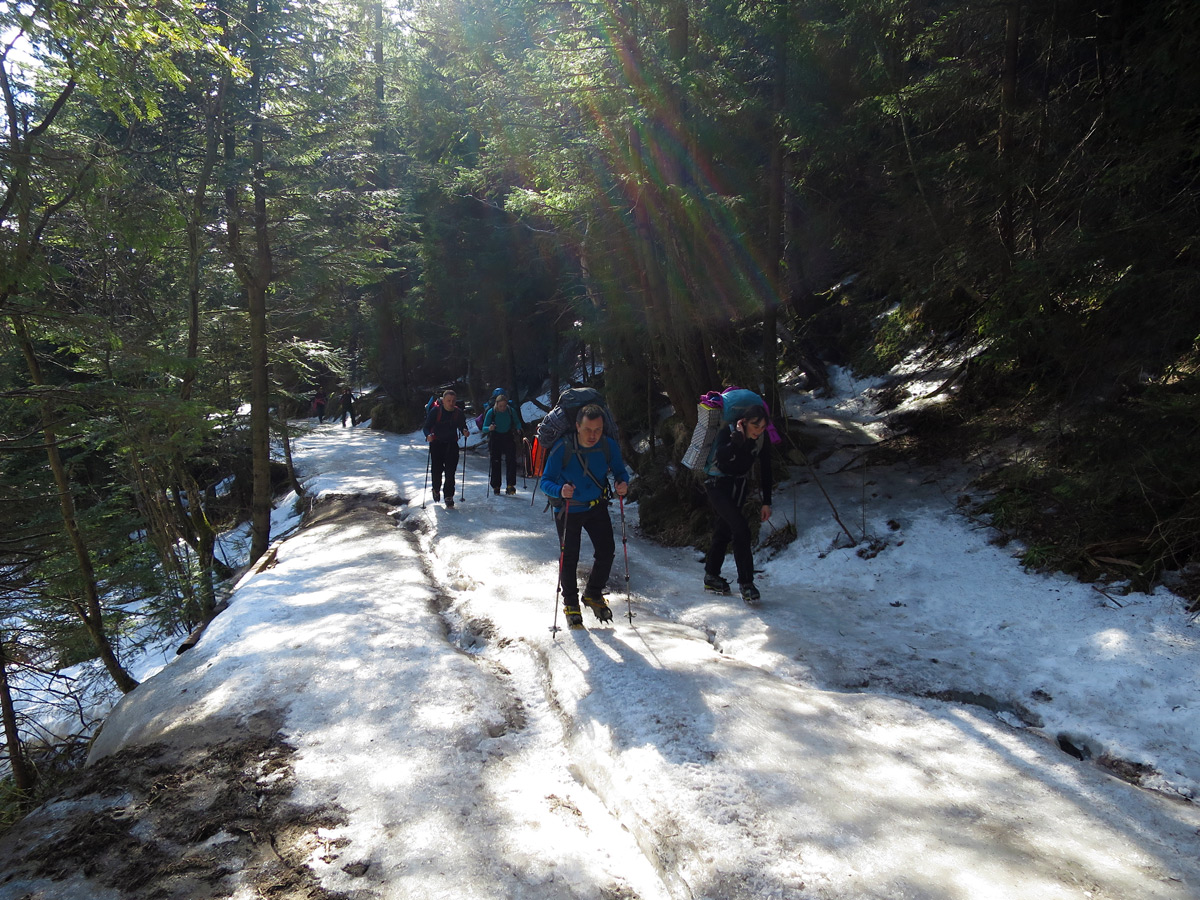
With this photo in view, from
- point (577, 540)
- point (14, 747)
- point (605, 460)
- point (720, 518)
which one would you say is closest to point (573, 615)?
point (577, 540)

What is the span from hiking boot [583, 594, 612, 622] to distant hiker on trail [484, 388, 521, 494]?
6560 millimetres

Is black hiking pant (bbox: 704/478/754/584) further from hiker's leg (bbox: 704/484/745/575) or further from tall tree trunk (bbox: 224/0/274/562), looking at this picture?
tall tree trunk (bbox: 224/0/274/562)

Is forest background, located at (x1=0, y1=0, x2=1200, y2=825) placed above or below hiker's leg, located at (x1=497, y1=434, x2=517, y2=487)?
above

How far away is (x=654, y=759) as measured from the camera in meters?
3.87

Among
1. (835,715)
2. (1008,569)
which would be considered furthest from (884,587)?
(835,715)

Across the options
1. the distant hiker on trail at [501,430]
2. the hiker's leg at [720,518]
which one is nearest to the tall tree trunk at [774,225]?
the hiker's leg at [720,518]

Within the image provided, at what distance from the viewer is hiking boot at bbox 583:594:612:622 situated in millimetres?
6383

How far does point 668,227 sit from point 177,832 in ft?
30.9

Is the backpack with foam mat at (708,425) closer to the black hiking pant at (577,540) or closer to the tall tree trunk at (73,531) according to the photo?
the black hiking pant at (577,540)

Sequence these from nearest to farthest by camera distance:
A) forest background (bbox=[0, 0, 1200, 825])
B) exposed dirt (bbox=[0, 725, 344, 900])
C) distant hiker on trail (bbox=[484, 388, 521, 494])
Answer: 1. exposed dirt (bbox=[0, 725, 344, 900])
2. forest background (bbox=[0, 0, 1200, 825])
3. distant hiker on trail (bbox=[484, 388, 521, 494])

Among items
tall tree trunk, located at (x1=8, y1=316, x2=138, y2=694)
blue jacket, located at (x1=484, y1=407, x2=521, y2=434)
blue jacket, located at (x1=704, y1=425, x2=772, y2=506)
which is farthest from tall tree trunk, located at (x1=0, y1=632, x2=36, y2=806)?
blue jacket, located at (x1=704, y1=425, x2=772, y2=506)

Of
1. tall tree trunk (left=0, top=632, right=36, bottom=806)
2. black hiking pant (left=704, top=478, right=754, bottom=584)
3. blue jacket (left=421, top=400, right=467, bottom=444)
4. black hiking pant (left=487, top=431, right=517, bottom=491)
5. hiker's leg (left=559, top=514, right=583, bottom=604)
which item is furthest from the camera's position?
black hiking pant (left=487, top=431, right=517, bottom=491)

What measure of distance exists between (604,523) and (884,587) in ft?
11.6

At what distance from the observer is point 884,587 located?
732 centimetres
